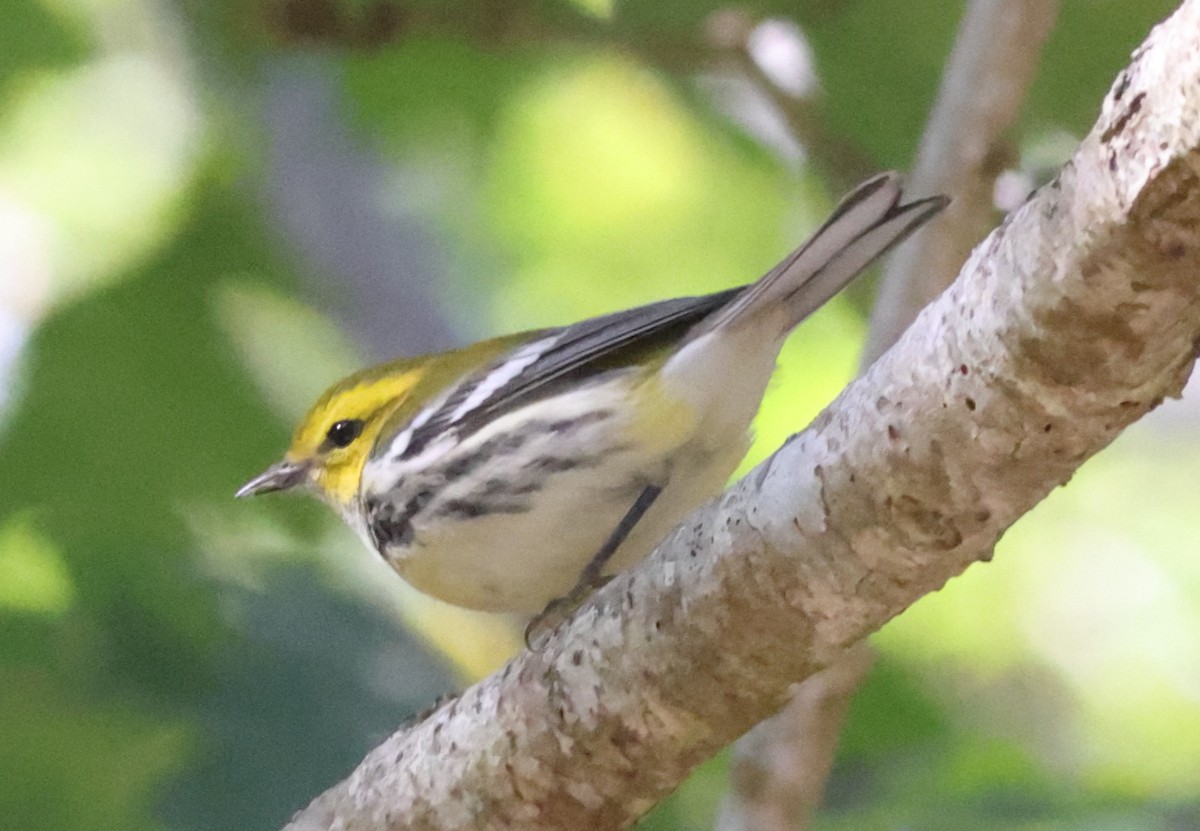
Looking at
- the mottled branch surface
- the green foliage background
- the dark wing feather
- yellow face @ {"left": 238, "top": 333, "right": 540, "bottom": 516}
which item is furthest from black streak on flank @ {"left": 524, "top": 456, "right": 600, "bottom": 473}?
the green foliage background

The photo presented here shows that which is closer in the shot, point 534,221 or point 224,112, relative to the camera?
point 224,112

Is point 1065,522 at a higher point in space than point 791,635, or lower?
higher

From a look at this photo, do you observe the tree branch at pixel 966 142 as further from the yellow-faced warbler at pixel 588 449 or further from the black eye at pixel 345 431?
→ the black eye at pixel 345 431

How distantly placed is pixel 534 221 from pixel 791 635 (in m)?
2.00

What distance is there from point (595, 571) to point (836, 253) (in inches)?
18.4

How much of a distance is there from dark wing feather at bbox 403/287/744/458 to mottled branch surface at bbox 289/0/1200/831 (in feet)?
1.45

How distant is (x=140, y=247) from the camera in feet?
8.46

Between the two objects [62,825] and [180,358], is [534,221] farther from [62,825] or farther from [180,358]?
[62,825]

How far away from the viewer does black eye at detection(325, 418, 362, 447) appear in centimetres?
221

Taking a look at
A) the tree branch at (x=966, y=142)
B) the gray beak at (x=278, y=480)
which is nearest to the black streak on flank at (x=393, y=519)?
the gray beak at (x=278, y=480)

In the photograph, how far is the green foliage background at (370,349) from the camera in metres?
2.07

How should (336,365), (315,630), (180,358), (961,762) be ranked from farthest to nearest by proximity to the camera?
(336,365) → (180,358) → (315,630) → (961,762)

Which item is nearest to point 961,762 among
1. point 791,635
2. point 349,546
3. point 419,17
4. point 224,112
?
point 791,635

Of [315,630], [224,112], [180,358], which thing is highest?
[224,112]
